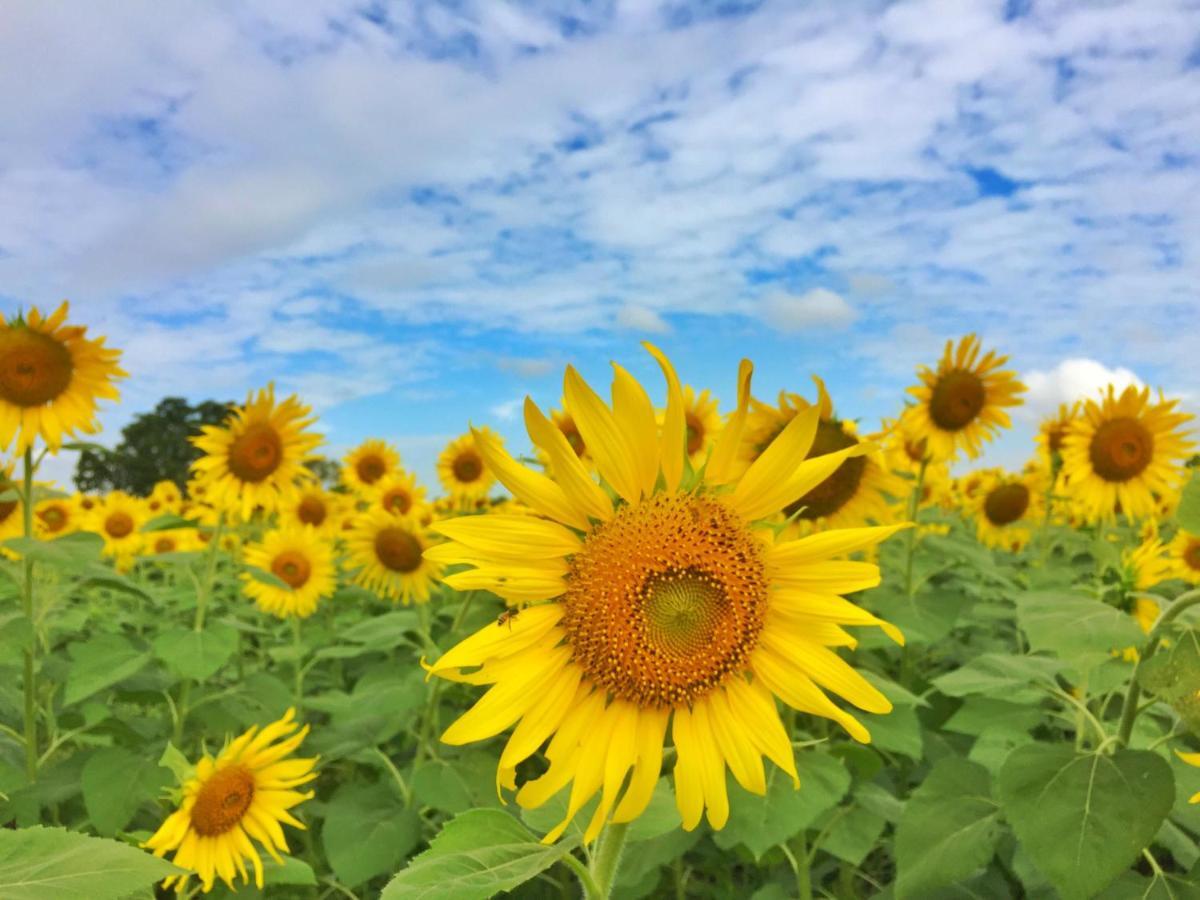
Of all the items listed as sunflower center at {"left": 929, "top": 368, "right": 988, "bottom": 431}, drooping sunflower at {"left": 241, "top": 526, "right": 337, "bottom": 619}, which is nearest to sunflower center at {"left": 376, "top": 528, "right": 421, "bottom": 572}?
drooping sunflower at {"left": 241, "top": 526, "right": 337, "bottom": 619}

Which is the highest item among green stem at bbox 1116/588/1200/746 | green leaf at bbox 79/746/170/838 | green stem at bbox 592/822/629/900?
green stem at bbox 1116/588/1200/746

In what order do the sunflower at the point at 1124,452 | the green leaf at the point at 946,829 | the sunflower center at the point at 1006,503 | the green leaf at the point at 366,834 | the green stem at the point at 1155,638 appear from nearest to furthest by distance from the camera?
the green stem at the point at 1155,638, the green leaf at the point at 946,829, the green leaf at the point at 366,834, the sunflower at the point at 1124,452, the sunflower center at the point at 1006,503

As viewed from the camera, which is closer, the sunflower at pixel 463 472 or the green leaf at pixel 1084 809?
the green leaf at pixel 1084 809

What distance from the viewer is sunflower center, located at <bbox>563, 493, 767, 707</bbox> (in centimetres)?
180

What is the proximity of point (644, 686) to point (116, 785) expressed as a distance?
2.86 m

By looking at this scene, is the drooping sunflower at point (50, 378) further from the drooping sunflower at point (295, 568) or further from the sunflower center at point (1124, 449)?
the sunflower center at point (1124, 449)

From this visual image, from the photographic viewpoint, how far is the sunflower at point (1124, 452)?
6.21 m

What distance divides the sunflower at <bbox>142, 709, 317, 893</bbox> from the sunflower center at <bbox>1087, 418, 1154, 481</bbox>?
5.36 metres

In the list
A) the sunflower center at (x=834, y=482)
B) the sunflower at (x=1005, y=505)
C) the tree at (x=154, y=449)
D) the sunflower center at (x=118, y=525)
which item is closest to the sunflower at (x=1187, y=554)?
the sunflower at (x=1005, y=505)

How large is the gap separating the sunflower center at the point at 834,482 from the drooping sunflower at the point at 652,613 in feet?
6.21

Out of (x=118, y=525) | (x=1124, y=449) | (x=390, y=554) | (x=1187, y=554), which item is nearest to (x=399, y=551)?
(x=390, y=554)

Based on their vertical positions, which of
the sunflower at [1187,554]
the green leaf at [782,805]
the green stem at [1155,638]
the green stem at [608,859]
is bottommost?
the green leaf at [782,805]

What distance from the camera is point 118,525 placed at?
403 inches

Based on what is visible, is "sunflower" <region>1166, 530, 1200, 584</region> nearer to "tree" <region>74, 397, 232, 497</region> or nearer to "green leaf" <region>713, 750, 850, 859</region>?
"green leaf" <region>713, 750, 850, 859</region>
